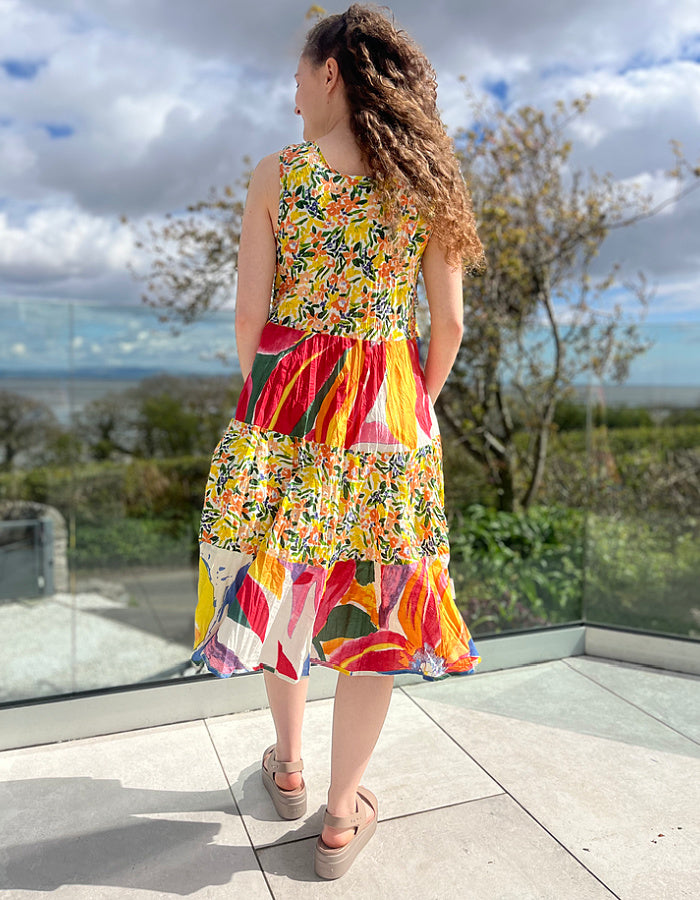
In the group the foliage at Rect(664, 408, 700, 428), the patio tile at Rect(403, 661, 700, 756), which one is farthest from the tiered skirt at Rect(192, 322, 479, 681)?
the foliage at Rect(664, 408, 700, 428)

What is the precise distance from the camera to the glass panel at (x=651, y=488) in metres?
2.46

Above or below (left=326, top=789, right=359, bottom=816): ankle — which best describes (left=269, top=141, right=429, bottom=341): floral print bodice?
above

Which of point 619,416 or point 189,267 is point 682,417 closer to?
point 619,416

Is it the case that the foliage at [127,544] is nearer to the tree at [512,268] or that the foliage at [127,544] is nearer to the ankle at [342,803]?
the tree at [512,268]

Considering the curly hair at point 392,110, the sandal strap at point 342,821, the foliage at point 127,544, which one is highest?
the curly hair at point 392,110

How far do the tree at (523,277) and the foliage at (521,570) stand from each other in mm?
572

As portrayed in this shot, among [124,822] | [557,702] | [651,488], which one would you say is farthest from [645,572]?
[124,822]

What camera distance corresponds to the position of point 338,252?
1.12 metres

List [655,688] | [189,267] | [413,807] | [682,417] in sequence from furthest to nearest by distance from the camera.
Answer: [189,267] → [682,417] → [655,688] → [413,807]

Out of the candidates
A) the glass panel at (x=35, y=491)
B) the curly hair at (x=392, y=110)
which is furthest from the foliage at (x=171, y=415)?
the curly hair at (x=392, y=110)

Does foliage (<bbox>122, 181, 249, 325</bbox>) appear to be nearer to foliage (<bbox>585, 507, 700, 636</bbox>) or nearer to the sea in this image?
the sea

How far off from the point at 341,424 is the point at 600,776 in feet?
3.35

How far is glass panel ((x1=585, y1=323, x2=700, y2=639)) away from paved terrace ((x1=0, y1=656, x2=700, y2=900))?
0.63m

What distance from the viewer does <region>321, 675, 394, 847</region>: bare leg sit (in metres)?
1.15
